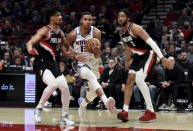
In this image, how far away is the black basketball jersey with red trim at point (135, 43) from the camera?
797 centimetres

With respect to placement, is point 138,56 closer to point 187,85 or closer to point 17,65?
point 187,85

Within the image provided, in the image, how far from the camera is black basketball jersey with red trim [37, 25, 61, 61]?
24.4 feet

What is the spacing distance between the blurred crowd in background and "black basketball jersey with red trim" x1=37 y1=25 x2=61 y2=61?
3617mm

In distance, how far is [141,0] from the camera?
1800 centimetres

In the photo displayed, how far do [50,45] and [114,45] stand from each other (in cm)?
845

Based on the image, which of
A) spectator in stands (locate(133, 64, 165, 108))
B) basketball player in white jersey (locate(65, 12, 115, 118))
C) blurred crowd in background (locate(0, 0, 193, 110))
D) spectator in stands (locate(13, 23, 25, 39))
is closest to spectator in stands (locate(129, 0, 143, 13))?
blurred crowd in background (locate(0, 0, 193, 110))

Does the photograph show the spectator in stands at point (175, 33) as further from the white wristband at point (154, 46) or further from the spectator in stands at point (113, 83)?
the white wristband at point (154, 46)

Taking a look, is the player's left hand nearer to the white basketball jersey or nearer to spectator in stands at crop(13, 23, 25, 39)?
the white basketball jersey

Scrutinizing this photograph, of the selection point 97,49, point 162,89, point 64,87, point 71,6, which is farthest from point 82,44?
point 71,6

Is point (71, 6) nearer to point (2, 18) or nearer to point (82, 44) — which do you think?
point (2, 18)

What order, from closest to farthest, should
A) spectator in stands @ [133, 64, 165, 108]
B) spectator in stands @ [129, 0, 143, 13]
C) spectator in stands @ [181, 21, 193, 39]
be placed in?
spectator in stands @ [133, 64, 165, 108] < spectator in stands @ [181, 21, 193, 39] < spectator in stands @ [129, 0, 143, 13]

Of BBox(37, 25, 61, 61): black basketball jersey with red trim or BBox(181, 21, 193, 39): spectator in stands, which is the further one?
BBox(181, 21, 193, 39): spectator in stands

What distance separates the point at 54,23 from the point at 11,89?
518cm

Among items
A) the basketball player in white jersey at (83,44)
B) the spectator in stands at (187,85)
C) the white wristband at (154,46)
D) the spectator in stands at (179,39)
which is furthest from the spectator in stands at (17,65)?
the white wristband at (154,46)
